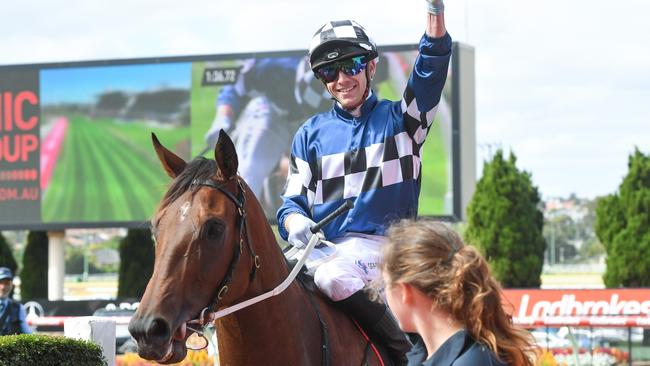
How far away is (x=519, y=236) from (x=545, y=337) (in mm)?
9789

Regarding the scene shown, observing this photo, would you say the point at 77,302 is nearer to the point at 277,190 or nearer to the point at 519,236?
the point at 277,190

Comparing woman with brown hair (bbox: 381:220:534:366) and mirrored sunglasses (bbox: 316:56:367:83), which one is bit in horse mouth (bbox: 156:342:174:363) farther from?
mirrored sunglasses (bbox: 316:56:367:83)

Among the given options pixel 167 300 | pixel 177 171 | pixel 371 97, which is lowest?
pixel 167 300

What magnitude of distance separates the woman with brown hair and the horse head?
1091mm

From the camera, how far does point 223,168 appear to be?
3885 millimetres

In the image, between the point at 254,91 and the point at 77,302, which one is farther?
the point at 254,91

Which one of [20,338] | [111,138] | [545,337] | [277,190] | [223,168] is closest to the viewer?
[223,168]

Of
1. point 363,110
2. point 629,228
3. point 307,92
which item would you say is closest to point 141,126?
point 307,92

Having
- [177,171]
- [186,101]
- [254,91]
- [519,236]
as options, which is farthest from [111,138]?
[177,171]

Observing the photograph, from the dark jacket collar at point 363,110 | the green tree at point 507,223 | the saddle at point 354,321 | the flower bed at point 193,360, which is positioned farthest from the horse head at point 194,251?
the green tree at point 507,223

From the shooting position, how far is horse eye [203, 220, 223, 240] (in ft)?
12.2

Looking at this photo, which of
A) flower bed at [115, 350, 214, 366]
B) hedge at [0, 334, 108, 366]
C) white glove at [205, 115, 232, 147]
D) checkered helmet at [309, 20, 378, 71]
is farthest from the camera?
white glove at [205, 115, 232, 147]

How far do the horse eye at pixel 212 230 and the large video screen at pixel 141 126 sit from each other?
18.1m

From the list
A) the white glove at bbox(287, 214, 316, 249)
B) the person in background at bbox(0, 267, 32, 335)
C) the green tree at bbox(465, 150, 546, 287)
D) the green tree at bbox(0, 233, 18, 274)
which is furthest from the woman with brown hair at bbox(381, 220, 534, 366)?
the green tree at bbox(0, 233, 18, 274)
